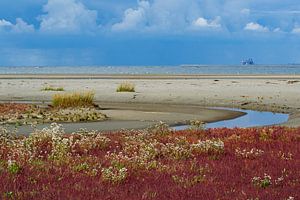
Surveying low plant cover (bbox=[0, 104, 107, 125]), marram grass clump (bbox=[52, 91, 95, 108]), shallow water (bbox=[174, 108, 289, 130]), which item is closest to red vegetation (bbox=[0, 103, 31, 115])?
low plant cover (bbox=[0, 104, 107, 125])

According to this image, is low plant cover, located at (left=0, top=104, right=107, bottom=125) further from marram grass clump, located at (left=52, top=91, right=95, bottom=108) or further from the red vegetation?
marram grass clump, located at (left=52, top=91, right=95, bottom=108)

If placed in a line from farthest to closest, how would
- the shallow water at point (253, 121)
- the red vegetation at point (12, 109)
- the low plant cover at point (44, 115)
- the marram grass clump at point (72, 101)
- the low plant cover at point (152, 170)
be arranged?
the marram grass clump at point (72, 101) < the red vegetation at point (12, 109) < the low plant cover at point (44, 115) < the shallow water at point (253, 121) < the low plant cover at point (152, 170)

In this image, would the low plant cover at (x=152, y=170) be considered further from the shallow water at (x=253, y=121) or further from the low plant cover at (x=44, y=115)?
the low plant cover at (x=44, y=115)

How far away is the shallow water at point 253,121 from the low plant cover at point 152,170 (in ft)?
41.7

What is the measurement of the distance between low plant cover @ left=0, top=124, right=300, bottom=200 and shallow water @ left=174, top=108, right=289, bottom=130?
1271 centimetres

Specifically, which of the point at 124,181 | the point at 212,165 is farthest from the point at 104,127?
the point at 124,181

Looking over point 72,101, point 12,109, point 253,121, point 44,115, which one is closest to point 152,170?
point 44,115

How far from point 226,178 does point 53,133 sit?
6.41m

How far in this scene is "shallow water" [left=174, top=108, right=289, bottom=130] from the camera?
30.4 m

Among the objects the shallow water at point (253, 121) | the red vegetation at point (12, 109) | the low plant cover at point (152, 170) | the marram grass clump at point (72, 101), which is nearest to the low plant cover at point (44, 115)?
the red vegetation at point (12, 109)

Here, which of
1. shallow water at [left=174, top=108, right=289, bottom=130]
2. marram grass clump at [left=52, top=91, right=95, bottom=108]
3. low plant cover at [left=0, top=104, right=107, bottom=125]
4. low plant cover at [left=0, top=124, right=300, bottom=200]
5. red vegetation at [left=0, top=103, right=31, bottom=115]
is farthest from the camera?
marram grass clump at [left=52, top=91, right=95, bottom=108]

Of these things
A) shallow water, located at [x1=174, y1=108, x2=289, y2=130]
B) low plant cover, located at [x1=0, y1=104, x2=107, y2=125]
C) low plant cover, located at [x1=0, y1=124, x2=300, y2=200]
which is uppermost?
low plant cover, located at [x1=0, y1=124, x2=300, y2=200]

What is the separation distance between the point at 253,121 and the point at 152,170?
2178 centimetres

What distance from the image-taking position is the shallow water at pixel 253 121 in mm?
30416
